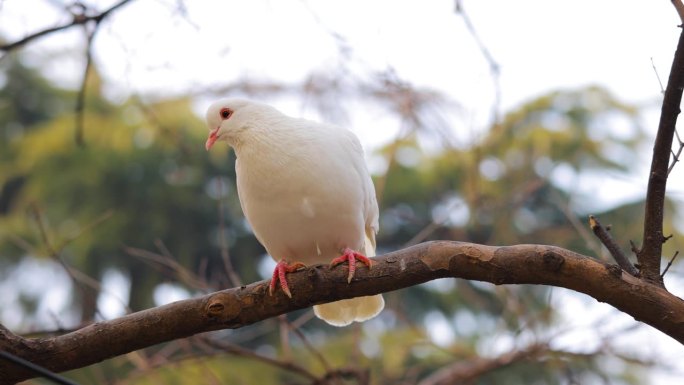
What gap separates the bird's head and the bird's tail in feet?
3.47

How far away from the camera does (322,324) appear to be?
1287cm

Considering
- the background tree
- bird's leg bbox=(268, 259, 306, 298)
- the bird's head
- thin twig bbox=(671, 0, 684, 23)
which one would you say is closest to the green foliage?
the background tree

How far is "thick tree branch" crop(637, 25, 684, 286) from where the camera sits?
266 centimetres

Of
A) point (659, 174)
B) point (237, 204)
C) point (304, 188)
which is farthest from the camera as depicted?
point (237, 204)

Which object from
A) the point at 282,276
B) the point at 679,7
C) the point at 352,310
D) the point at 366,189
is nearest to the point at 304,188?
the point at 366,189

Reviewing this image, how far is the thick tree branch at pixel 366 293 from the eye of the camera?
2.84 m

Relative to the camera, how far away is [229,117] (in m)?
4.47

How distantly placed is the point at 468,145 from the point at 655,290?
3093 mm

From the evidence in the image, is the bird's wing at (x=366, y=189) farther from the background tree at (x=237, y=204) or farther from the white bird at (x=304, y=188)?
the background tree at (x=237, y=204)

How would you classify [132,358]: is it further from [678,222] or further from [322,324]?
[322,324]

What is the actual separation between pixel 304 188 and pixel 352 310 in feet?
2.63

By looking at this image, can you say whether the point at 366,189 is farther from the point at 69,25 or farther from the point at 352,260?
the point at 69,25

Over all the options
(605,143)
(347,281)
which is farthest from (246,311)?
(605,143)

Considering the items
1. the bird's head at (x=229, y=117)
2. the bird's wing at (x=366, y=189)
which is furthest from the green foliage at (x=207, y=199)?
the bird's head at (x=229, y=117)
